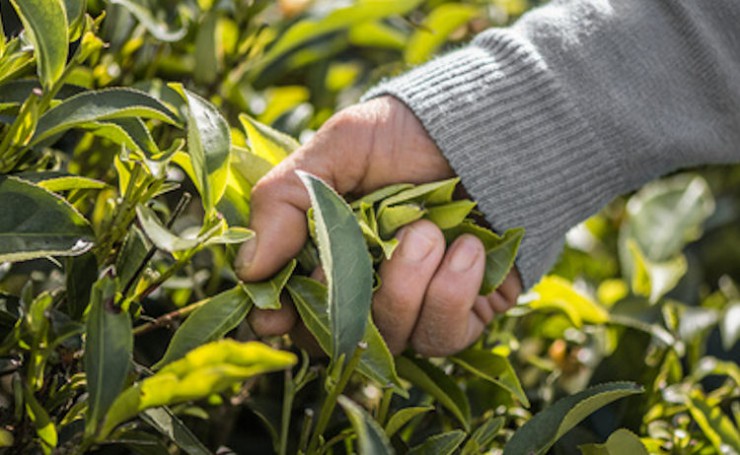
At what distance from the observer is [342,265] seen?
0.82 meters

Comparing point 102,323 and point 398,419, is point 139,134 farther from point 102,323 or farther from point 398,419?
point 398,419

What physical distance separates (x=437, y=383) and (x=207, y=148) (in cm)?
36

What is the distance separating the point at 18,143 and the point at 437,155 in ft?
1.50

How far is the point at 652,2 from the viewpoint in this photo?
3.86 ft

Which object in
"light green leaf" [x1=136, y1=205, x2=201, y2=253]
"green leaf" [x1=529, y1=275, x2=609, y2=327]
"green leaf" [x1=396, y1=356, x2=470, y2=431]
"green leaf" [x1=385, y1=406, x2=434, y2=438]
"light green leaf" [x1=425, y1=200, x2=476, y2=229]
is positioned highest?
"light green leaf" [x1=136, y1=205, x2=201, y2=253]

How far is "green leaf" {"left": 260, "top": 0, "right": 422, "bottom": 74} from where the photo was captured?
4.40 feet

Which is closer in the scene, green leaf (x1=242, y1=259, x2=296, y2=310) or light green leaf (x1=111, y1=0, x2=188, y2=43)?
green leaf (x1=242, y1=259, x2=296, y2=310)

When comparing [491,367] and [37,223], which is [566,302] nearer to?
[491,367]

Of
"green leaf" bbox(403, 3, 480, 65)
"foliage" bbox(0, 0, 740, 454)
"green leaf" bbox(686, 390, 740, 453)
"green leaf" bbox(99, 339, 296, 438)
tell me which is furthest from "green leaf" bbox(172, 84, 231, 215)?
"green leaf" bbox(403, 3, 480, 65)

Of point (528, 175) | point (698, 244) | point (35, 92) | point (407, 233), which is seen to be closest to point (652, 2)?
point (528, 175)

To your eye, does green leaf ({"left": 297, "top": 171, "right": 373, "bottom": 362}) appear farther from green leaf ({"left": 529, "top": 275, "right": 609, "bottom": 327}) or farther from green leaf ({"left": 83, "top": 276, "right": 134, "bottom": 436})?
green leaf ({"left": 529, "top": 275, "right": 609, "bottom": 327})

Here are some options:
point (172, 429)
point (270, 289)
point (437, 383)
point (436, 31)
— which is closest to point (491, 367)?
point (437, 383)

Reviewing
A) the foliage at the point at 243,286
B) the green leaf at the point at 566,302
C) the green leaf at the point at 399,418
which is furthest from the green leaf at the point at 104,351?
the green leaf at the point at 566,302

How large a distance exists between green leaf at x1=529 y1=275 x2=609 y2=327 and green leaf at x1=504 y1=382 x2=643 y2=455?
1.06 ft
